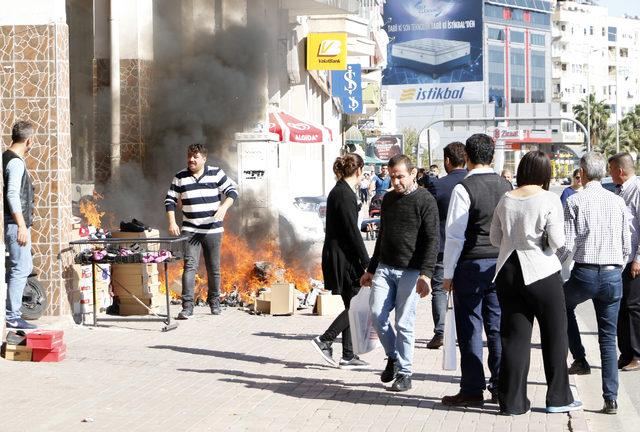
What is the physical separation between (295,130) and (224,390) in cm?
1824

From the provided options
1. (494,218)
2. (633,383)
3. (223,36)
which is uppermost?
(223,36)

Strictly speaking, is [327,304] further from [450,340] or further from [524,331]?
[524,331]

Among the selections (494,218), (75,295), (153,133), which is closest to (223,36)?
(153,133)

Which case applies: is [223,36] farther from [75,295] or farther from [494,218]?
[494,218]

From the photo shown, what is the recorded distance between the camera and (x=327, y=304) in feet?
43.4

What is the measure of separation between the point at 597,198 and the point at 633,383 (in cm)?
188

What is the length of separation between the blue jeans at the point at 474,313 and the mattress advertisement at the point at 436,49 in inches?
5247

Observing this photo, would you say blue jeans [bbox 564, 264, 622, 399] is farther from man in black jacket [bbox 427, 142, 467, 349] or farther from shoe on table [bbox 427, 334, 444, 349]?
shoe on table [bbox 427, 334, 444, 349]

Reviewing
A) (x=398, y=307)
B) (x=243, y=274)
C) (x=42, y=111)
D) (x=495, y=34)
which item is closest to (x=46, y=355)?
(x=42, y=111)

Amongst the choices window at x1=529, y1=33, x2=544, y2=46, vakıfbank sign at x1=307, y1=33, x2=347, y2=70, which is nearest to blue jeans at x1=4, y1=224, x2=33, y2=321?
vakıfbank sign at x1=307, y1=33, x2=347, y2=70

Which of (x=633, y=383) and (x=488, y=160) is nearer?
(x=488, y=160)

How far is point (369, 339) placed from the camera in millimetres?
8781

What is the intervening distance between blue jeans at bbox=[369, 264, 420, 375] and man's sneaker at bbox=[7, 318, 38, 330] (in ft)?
11.2

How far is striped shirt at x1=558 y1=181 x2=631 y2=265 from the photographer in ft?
26.2
